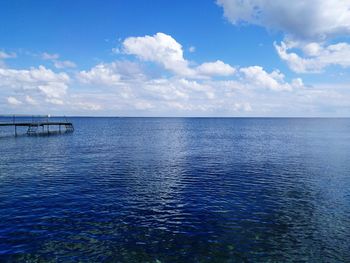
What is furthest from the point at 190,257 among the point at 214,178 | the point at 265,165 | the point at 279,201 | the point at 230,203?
the point at 265,165

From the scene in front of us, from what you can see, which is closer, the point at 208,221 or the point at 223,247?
the point at 223,247

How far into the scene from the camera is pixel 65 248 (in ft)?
67.8

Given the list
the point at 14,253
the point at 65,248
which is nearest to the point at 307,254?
the point at 65,248

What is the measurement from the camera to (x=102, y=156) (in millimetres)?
62656

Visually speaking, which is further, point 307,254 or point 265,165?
point 265,165

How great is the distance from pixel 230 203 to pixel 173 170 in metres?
19.0

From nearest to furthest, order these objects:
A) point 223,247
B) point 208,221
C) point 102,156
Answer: point 223,247
point 208,221
point 102,156

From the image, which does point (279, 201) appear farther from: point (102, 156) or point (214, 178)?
point (102, 156)

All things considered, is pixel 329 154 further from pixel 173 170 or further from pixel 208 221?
pixel 208 221

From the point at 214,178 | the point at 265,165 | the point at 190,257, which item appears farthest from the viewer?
the point at 265,165

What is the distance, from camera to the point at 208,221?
84.2ft

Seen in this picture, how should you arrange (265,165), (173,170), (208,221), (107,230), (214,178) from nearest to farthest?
(107,230) → (208,221) → (214,178) → (173,170) → (265,165)

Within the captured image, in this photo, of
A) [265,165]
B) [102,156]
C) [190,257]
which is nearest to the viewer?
[190,257]

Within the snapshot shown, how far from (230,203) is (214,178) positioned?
448 inches
